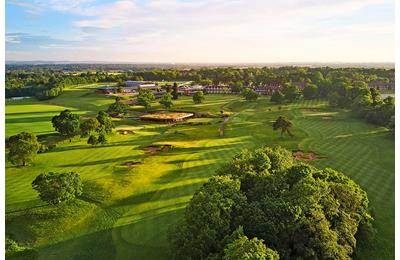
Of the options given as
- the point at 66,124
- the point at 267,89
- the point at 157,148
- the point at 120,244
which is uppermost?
the point at 267,89

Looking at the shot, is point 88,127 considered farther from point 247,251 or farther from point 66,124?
point 247,251

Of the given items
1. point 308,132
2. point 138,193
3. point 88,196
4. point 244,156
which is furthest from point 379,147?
point 88,196

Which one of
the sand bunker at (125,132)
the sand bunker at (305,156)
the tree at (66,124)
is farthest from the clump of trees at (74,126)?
the sand bunker at (305,156)

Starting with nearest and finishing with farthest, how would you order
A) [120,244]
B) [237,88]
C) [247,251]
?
[247,251], [120,244], [237,88]

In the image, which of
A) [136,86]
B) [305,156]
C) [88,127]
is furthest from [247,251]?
[136,86]

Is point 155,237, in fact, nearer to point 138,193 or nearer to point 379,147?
point 138,193

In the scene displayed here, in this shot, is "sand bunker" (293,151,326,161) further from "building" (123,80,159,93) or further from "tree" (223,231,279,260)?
"building" (123,80,159,93)
